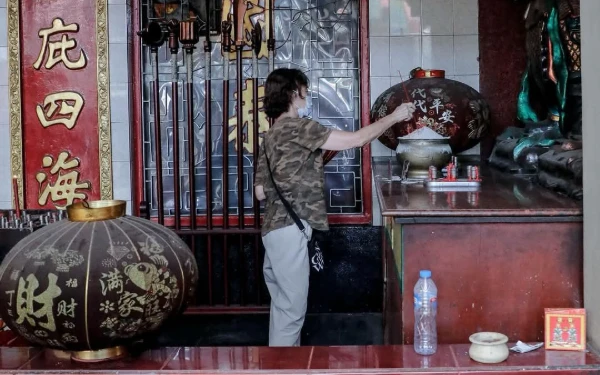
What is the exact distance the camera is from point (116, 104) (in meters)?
4.83

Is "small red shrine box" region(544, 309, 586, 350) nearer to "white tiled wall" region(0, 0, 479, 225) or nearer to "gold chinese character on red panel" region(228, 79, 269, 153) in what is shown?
"white tiled wall" region(0, 0, 479, 225)

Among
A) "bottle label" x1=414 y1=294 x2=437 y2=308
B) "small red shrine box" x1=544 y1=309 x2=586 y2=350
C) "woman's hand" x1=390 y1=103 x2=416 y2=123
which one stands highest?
"woman's hand" x1=390 y1=103 x2=416 y2=123

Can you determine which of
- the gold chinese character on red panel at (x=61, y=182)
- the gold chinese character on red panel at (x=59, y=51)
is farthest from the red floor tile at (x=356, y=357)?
the gold chinese character on red panel at (x=59, y=51)

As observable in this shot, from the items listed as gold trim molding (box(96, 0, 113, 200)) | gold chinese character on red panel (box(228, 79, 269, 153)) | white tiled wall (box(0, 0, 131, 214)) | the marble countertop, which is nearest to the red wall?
gold chinese character on red panel (box(228, 79, 269, 153))

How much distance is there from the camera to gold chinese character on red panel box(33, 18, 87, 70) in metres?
4.83

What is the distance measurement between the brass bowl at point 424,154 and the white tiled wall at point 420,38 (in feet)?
4.28

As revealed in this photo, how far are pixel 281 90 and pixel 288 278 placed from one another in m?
0.84

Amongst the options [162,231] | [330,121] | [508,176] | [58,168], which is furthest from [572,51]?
[58,168]

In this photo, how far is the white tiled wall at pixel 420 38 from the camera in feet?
15.7

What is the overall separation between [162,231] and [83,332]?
381mm

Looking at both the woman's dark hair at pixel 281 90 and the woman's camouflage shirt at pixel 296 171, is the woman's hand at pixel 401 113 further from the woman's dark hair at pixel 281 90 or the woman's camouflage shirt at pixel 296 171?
the woman's dark hair at pixel 281 90

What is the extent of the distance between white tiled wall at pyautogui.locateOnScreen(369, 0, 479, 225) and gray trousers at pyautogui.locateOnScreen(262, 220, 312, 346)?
Answer: 4.97 feet

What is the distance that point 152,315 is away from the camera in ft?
7.30

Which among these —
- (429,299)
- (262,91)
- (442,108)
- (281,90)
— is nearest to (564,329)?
(429,299)
